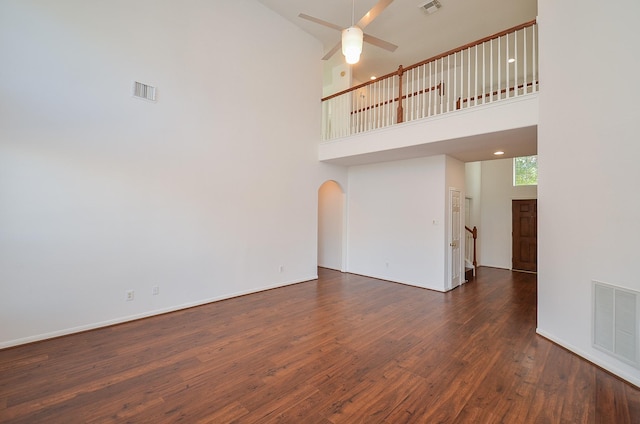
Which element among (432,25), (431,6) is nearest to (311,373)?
(431,6)

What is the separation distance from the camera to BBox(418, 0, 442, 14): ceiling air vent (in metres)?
5.45

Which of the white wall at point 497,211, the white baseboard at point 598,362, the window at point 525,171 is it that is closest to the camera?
the white baseboard at point 598,362

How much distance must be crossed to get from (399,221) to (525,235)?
428cm

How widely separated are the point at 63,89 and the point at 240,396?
4113 millimetres

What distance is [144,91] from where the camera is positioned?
13.2ft

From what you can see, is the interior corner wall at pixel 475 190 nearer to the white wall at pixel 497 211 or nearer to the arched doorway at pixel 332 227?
the white wall at pixel 497 211

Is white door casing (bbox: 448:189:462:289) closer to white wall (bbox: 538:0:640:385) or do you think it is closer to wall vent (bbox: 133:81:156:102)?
white wall (bbox: 538:0:640:385)

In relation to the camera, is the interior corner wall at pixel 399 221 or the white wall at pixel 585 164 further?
the interior corner wall at pixel 399 221

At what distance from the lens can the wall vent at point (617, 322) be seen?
256 centimetres

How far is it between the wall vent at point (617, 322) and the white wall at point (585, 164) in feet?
0.30

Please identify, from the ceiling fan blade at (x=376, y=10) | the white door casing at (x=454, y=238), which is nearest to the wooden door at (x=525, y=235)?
the white door casing at (x=454, y=238)

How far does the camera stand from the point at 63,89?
341 centimetres

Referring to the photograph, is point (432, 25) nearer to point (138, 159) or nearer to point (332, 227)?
point (332, 227)

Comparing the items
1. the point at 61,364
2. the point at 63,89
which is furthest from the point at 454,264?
the point at 63,89
